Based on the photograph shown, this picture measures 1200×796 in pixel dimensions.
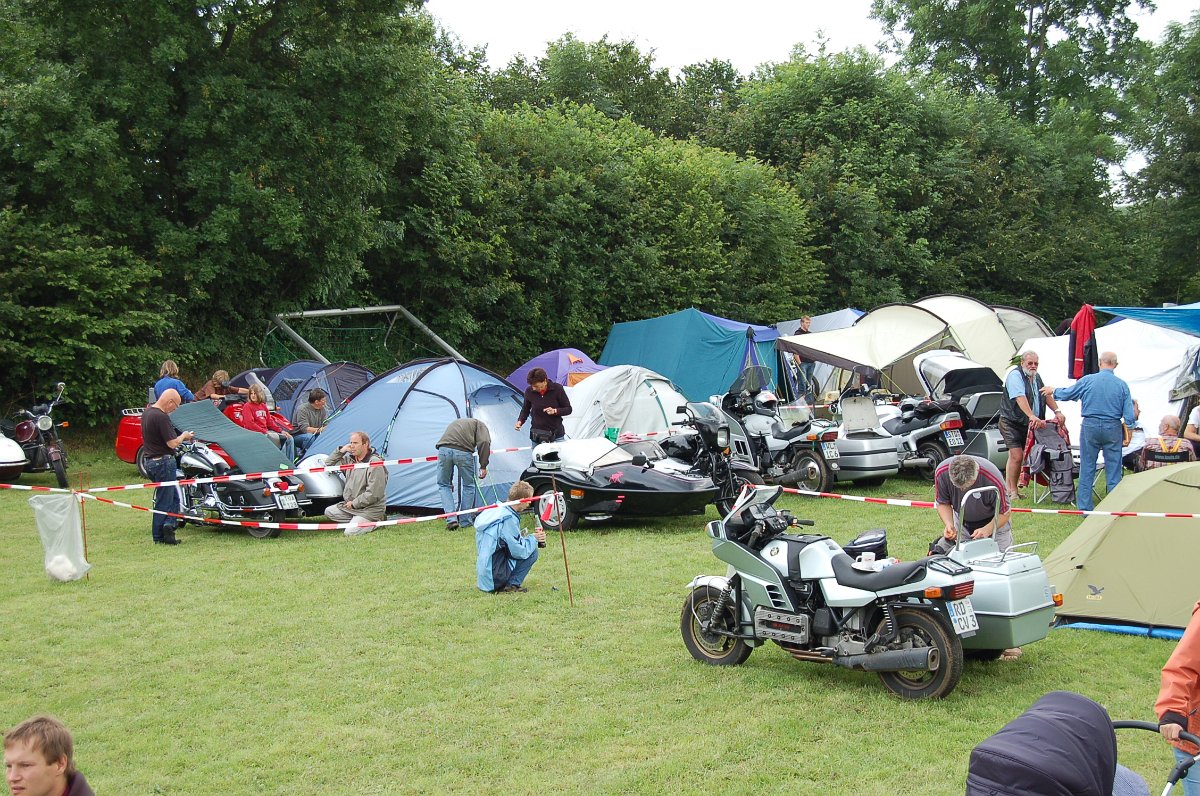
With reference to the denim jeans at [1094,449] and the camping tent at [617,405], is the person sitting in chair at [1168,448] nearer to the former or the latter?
the denim jeans at [1094,449]

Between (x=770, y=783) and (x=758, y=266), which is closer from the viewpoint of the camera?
(x=770, y=783)

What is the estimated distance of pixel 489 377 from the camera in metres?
13.1

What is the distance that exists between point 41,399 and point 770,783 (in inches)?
611

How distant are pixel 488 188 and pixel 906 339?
9.80 meters

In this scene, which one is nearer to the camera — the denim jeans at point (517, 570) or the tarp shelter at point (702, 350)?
the denim jeans at point (517, 570)

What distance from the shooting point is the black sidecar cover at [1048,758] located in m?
2.58

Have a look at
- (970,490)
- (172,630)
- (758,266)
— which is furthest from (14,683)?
(758,266)

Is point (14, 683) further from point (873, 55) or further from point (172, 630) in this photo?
point (873, 55)

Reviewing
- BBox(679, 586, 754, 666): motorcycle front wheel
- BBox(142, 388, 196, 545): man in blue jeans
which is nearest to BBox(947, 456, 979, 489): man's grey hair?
BBox(679, 586, 754, 666): motorcycle front wheel

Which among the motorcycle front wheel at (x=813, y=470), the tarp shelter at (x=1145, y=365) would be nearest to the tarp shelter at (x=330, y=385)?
the motorcycle front wheel at (x=813, y=470)

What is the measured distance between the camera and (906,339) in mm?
17516

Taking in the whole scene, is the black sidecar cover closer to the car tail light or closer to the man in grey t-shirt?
the car tail light

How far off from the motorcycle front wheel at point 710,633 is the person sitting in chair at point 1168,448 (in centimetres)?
705

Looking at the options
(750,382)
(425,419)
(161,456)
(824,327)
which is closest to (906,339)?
(750,382)
